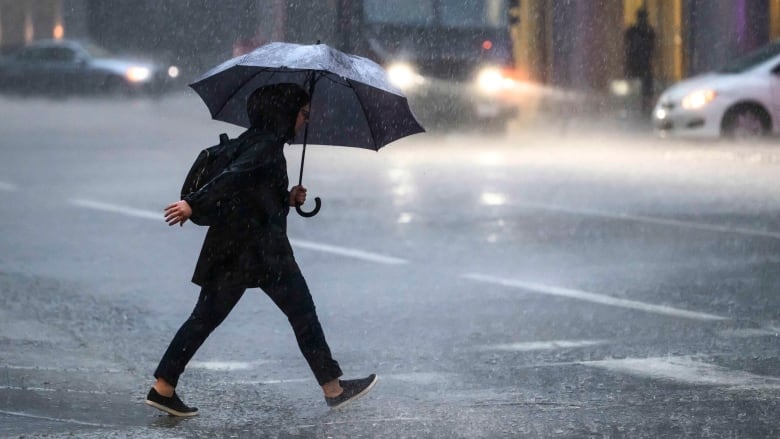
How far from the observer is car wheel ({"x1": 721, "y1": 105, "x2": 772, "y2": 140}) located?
71.3ft

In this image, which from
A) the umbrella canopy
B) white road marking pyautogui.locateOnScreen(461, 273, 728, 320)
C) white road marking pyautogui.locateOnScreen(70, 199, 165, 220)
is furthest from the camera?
white road marking pyautogui.locateOnScreen(70, 199, 165, 220)

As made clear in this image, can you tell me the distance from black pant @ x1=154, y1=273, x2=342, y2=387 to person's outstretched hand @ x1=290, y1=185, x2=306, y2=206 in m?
0.31

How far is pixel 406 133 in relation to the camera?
6.79 meters

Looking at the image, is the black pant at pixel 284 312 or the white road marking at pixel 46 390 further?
the white road marking at pixel 46 390

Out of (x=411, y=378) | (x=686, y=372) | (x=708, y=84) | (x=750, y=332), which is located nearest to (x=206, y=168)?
(x=411, y=378)

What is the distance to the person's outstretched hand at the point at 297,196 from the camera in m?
6.18

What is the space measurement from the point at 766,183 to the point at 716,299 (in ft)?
22.8

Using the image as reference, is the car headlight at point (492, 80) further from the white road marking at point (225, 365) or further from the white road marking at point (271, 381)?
the white road marking at point (271, 381)

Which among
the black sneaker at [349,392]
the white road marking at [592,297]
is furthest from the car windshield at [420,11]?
the black sneaker at [349,392]

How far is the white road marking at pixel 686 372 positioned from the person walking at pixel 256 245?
144 centimetres

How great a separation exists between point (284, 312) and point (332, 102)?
3.07 ft

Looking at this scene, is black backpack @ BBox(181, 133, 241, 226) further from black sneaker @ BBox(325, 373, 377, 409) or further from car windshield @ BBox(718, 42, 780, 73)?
car windshield @ BBox(718, 42, 780, 73)

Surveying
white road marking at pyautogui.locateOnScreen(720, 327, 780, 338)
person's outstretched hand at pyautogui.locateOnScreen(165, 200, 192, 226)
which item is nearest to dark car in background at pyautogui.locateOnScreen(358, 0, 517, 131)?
white road marking at pyautogui.locateOnScreen(720, 327, 780, 338)

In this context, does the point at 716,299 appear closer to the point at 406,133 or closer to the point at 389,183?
the point at 406,133
